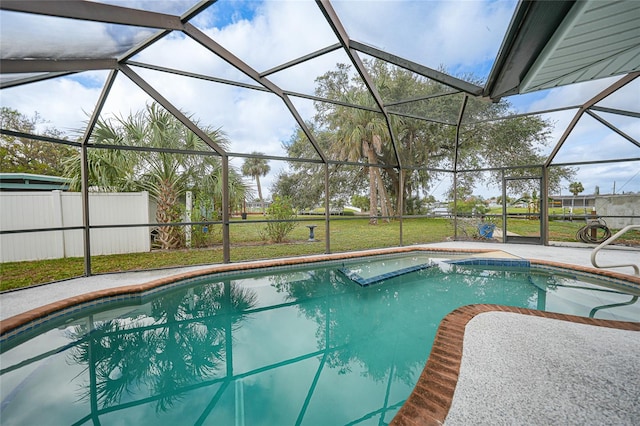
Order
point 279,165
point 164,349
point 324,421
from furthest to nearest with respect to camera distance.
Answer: point 279,165
point 164,349
point 324,421

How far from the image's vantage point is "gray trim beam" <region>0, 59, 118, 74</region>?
10.0ft

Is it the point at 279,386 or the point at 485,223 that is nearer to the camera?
the point at 279,386

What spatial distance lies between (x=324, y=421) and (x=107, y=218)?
785cm

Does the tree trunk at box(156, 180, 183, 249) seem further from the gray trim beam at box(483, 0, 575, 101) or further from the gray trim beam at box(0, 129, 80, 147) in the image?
the gray trim beam at box(483, 0, 575, 101)

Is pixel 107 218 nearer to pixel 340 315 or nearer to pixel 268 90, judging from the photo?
pixel 268 90

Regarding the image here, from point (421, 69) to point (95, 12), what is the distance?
14.6ft

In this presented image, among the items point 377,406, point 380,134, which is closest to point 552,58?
point 377,406

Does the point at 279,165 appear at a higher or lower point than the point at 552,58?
higher

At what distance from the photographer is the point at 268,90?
17.9 ft

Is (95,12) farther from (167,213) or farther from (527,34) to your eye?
(167,213)

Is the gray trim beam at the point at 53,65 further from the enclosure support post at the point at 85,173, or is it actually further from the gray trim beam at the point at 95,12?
the gray trim beam at the point at 95,12

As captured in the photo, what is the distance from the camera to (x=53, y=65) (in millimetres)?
3463

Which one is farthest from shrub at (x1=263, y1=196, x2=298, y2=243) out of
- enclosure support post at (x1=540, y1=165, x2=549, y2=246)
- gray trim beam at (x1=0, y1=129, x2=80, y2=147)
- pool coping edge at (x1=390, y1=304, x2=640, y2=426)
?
enclosure support post at (x1=540, y1=165, x2=549, y2=246)

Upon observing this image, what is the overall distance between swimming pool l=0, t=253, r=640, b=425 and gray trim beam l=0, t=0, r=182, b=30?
319cm
